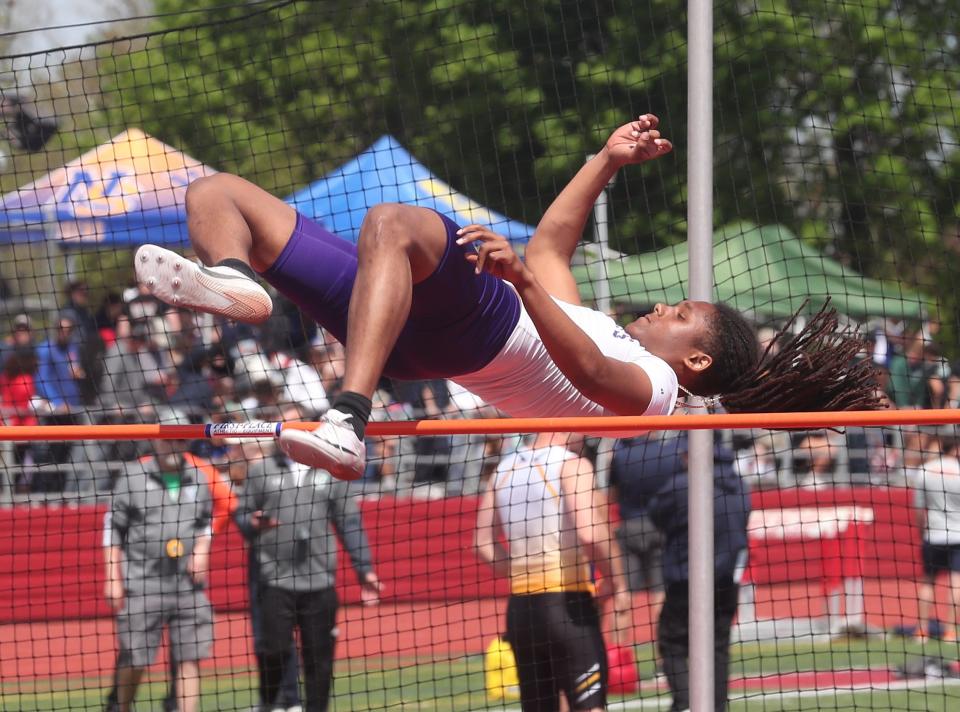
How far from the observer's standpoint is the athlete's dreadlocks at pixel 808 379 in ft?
12.9

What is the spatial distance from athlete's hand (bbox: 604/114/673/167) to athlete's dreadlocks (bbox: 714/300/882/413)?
71 centimetres

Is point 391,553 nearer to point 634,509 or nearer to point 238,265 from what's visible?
point 634,509

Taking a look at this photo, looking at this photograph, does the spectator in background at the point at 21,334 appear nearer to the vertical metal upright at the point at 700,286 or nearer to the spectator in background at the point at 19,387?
the spectator in background at the point at 19,387

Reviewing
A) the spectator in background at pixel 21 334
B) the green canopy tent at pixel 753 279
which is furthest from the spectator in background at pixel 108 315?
the green canopy tent at pixel 753 279

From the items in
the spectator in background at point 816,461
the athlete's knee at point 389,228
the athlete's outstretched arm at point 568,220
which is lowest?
the athlete's knee at point 389,228

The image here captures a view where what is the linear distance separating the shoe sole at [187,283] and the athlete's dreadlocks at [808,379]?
1.67 m

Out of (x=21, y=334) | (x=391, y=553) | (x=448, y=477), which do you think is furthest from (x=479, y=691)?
(x=21, y=334)

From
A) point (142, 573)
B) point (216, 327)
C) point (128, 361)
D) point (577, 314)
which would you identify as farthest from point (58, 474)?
point (577, 314)

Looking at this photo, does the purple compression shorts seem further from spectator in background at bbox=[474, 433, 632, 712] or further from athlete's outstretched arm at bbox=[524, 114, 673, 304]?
spectator in background at bbox=[474, 433, 632, 712]

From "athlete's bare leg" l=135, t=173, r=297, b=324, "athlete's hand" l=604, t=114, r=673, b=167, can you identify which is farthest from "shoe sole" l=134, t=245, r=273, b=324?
"athlete's hand" l=604, t=114, r=673, b=167

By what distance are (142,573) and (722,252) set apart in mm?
5591

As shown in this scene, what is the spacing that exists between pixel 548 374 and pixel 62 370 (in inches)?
267

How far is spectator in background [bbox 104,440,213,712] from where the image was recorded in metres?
6.43

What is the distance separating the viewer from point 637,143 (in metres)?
4.05
